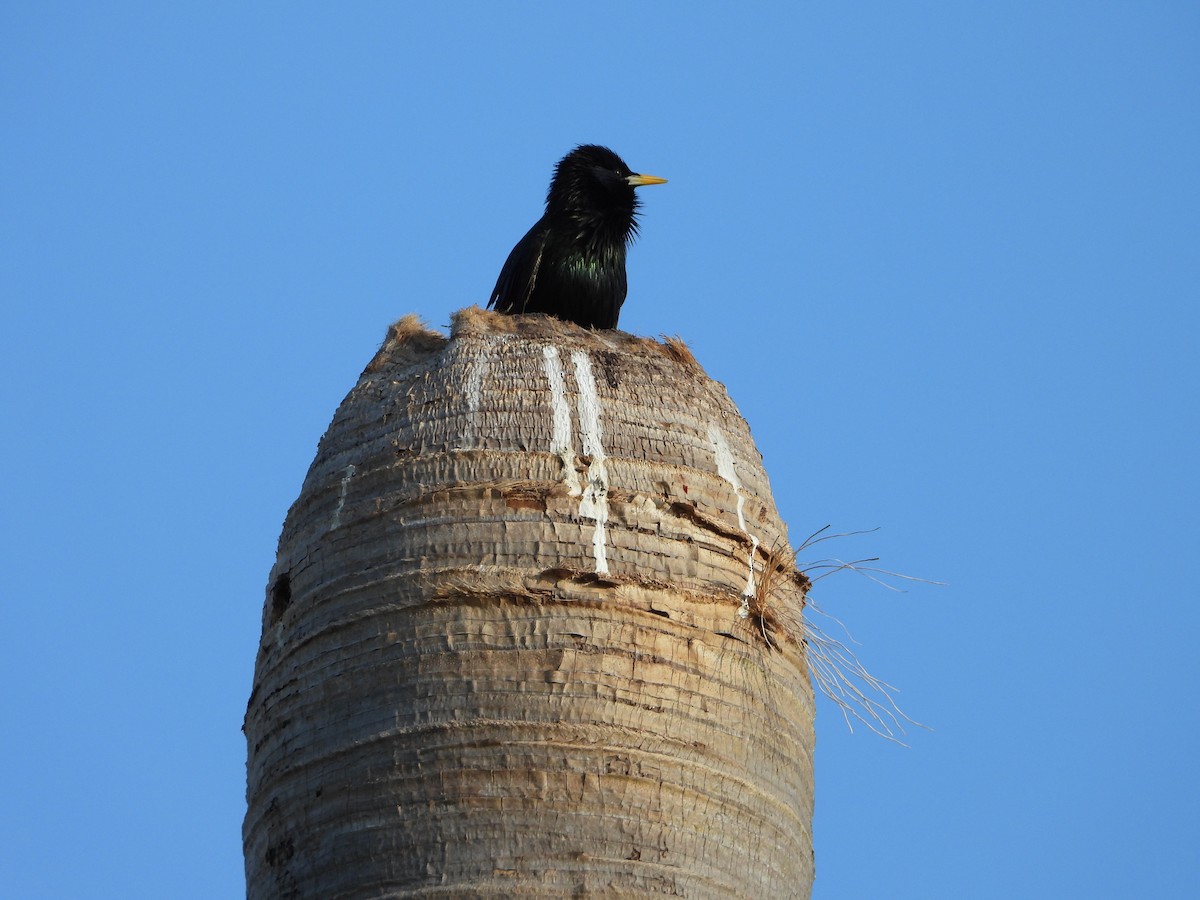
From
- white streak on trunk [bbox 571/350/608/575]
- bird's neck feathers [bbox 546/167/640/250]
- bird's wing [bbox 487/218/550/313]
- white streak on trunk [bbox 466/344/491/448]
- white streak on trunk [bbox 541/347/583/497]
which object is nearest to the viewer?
white streak on trunk [bbox 571/350/608/575]

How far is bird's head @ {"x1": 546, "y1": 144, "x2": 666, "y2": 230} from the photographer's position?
391 inches

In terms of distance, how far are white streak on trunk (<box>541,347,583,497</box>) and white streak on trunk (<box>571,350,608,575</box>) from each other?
4 centimetres

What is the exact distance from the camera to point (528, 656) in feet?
16.9

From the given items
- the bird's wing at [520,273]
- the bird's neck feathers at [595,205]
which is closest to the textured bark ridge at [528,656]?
the bird's wing at [520,273]

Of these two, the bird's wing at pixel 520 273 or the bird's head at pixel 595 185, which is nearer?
the bird's wing at pixel 520 273

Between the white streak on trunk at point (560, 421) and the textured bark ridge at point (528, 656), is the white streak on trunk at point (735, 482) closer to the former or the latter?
the textured bark ridge at point (528, 656)

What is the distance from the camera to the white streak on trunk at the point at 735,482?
221 inches

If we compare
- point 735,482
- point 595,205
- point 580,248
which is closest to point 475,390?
point 735,482

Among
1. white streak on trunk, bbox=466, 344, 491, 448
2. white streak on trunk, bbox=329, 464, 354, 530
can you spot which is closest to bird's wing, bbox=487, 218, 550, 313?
white streak on trunk, bbox=466, 344, 491, 448

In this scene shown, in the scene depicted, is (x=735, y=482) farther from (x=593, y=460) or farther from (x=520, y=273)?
(x=520, y=273)

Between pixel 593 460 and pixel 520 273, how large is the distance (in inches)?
160

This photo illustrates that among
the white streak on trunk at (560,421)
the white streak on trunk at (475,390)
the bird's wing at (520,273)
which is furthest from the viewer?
the bird's wing at (520,273)

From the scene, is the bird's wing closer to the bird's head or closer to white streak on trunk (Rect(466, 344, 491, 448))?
the bird's head

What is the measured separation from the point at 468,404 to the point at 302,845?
4.85 ft
